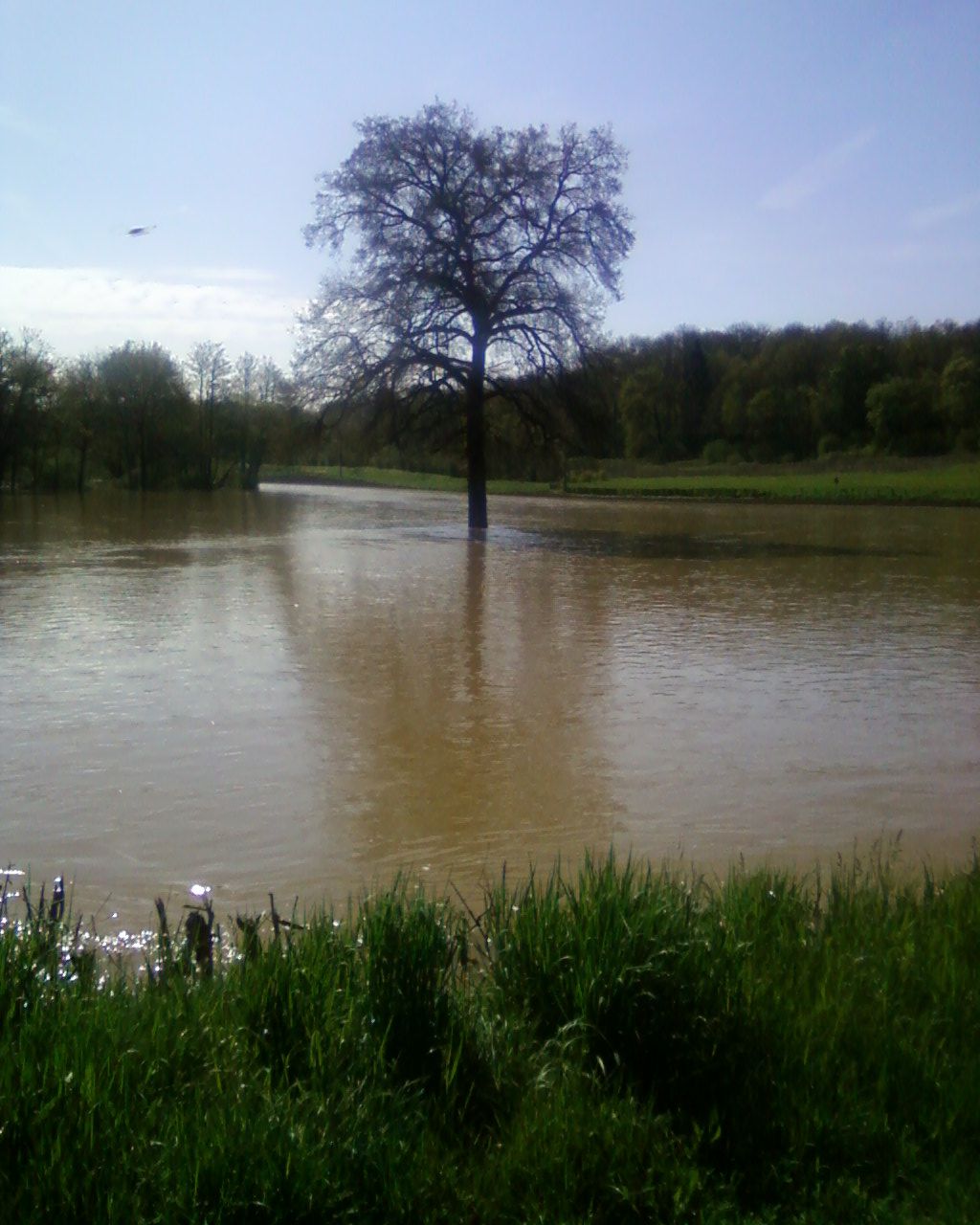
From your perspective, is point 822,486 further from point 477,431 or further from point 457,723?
point 457,723

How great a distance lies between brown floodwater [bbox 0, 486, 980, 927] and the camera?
24.1 feet

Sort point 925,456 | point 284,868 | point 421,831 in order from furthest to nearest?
point 925,456
point 421,831
point 284,868

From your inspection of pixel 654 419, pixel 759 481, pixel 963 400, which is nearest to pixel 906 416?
pixel 963 400

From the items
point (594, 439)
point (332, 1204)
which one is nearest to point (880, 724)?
point (332, 1204)

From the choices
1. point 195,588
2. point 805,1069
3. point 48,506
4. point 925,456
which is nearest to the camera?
point 805,1069

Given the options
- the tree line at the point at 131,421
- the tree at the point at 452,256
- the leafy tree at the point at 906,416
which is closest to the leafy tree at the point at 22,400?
the tree line at the point at 131,421

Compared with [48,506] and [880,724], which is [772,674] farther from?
[48,506]

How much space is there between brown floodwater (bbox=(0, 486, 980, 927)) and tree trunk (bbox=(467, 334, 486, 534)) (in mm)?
12503

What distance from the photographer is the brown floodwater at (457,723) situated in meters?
7.34

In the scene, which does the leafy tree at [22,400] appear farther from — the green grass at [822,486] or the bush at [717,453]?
the bush at [717,453]

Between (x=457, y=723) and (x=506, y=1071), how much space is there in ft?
22.0

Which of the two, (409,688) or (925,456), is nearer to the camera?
(409,688)

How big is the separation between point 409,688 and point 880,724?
4281mm

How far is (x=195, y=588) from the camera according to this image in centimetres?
2048
